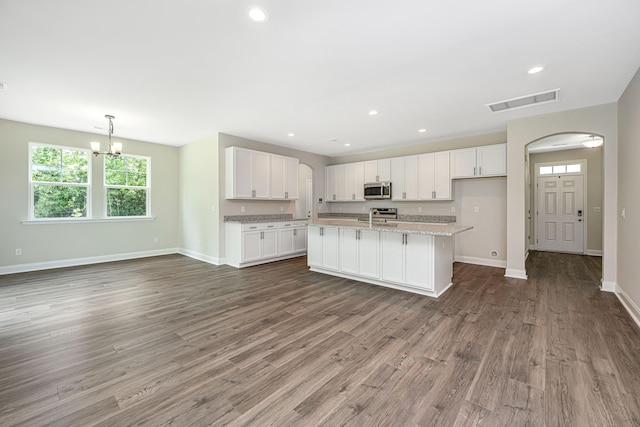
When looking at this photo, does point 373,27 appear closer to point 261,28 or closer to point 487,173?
point 261,28

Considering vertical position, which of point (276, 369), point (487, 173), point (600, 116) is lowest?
point (276, 369)

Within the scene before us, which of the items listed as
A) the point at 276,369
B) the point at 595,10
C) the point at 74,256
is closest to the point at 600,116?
the point at 595,10

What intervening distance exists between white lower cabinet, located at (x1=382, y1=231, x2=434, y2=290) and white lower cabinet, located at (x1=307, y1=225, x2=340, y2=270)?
93 cm

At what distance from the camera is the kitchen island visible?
3697 millimetres

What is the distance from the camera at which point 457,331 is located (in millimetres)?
2740

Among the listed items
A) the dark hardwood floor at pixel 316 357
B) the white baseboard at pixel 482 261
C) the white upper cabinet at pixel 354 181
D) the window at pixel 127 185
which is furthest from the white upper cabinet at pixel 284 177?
→ the white baseboard at pixel 482 261

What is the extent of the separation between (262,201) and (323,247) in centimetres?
230

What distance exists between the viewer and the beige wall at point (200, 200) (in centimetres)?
580

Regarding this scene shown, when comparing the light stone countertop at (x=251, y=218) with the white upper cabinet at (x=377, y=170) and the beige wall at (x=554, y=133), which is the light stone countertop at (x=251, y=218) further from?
the beige wall at (x=554, y=133)

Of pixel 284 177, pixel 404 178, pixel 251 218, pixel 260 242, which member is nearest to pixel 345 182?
pixel 404 178

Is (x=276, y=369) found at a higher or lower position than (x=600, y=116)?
lower

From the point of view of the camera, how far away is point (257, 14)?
2.12m

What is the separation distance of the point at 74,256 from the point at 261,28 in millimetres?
5983

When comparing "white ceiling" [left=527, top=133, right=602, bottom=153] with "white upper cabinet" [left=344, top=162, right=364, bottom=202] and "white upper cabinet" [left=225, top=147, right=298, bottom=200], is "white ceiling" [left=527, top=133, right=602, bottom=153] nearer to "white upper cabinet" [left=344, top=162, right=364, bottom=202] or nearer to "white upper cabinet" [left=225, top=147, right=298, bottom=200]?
"white upper cabinet" [left=344, top=162, right=364, bottom=202]
